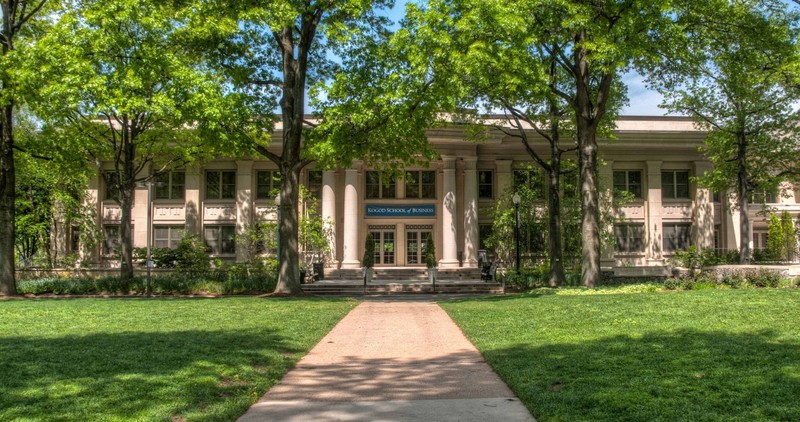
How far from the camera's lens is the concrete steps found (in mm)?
27109

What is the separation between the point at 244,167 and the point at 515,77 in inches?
834

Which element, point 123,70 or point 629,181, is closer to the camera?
point 123,70

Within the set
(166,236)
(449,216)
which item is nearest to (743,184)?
(449,216)

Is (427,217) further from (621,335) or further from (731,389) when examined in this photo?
(731,389)

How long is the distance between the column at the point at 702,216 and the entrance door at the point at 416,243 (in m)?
15.8

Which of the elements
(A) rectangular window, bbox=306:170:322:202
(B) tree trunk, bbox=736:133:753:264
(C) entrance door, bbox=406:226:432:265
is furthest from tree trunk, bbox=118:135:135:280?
(B) tree trunk, bbox=736:133:753:264

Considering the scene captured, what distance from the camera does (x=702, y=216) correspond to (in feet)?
123

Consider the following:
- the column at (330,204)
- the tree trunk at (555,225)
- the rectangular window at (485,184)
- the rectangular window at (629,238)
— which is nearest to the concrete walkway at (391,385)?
the tree trunk at (555,225)

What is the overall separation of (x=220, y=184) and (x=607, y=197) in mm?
22309

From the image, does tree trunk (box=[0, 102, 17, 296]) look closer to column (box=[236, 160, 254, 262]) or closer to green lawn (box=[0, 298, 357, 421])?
green lawn (box=[0, 298, 357, 421])

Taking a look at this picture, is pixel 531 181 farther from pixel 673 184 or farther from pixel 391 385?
pixel 391 385

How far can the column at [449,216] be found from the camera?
34719 millimetres

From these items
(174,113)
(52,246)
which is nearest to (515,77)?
(174,113)

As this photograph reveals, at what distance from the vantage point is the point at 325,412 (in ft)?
18.7
